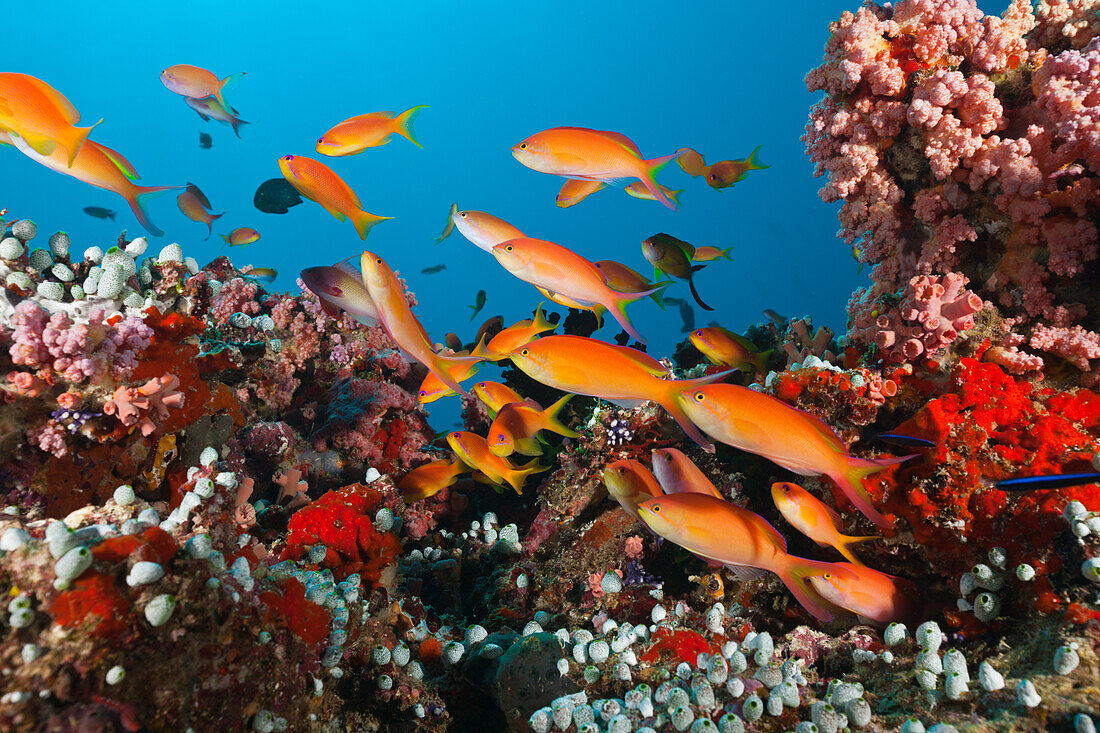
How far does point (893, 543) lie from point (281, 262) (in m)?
115

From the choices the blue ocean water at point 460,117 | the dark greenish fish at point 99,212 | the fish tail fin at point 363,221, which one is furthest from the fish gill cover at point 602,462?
the blue ocean water at point 460,117

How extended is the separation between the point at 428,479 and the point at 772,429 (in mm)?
3498

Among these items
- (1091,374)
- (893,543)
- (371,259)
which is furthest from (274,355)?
(1091,374)

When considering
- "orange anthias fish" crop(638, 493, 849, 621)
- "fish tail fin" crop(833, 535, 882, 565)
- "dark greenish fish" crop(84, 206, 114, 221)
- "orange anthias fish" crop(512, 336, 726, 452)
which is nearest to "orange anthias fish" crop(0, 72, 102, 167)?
"orange anthias fish" crop(512, 336, 726, 452)

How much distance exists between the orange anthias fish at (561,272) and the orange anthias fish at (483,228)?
0.85 ft

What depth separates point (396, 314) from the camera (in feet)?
8.69

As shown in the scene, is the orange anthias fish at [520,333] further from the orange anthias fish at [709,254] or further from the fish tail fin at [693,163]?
the orange anthias fish at [709,254]

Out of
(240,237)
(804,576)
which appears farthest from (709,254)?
(240,237)

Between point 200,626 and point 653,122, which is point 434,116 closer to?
point 653,122

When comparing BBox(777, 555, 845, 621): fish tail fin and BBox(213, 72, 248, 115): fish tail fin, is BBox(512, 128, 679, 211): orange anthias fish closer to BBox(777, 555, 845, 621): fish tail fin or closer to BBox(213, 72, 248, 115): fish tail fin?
BBox(777, 555, 845, 621): fish tail fin

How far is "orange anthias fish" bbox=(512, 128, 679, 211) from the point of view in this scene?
3.05 meters

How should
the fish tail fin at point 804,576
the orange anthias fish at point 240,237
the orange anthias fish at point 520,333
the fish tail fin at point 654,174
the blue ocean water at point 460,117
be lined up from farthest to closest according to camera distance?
the blue ocean water at point 460,117 < the orange anthias fish at point 240,237 < the orange anthias fish at point 520,333 < the fish tail fin at point 654,174 < the fish tail fin at point 804,576

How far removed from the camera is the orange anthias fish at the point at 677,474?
3.20 meters

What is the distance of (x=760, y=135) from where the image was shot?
96.7 metres
